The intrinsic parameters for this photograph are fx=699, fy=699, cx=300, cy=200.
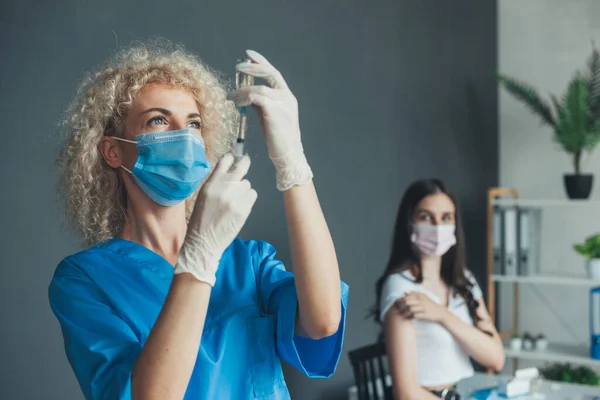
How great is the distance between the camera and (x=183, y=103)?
1.32 metres

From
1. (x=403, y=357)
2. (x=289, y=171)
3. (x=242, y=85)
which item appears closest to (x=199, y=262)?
(x=289, y=171)

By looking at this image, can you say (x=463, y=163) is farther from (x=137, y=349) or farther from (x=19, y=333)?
(x=137, y=349)

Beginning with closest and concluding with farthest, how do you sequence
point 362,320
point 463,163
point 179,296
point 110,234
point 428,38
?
point 179,296 < point 110,234 < point 362,320 < point 428,38 < point 463,163

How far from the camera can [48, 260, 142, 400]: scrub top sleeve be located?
Result: 1051 mm

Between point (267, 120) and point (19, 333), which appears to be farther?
point (19, 333)

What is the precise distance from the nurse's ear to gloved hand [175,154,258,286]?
1.20 feet

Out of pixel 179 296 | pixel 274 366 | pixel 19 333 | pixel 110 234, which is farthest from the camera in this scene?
pixel 19 333

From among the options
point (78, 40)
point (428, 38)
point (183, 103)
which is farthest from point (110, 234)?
point (428, 38)

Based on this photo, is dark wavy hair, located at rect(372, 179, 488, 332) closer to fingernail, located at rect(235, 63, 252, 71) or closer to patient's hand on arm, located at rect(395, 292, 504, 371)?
patient's hand on arm, located at rect(395, 292, 504, 371)

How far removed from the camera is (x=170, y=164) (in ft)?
4.19

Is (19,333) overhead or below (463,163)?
below

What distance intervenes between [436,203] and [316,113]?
589 millimetres

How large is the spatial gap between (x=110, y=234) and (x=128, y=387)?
44 cm

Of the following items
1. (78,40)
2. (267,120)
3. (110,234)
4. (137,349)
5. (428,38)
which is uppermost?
(428,38)
